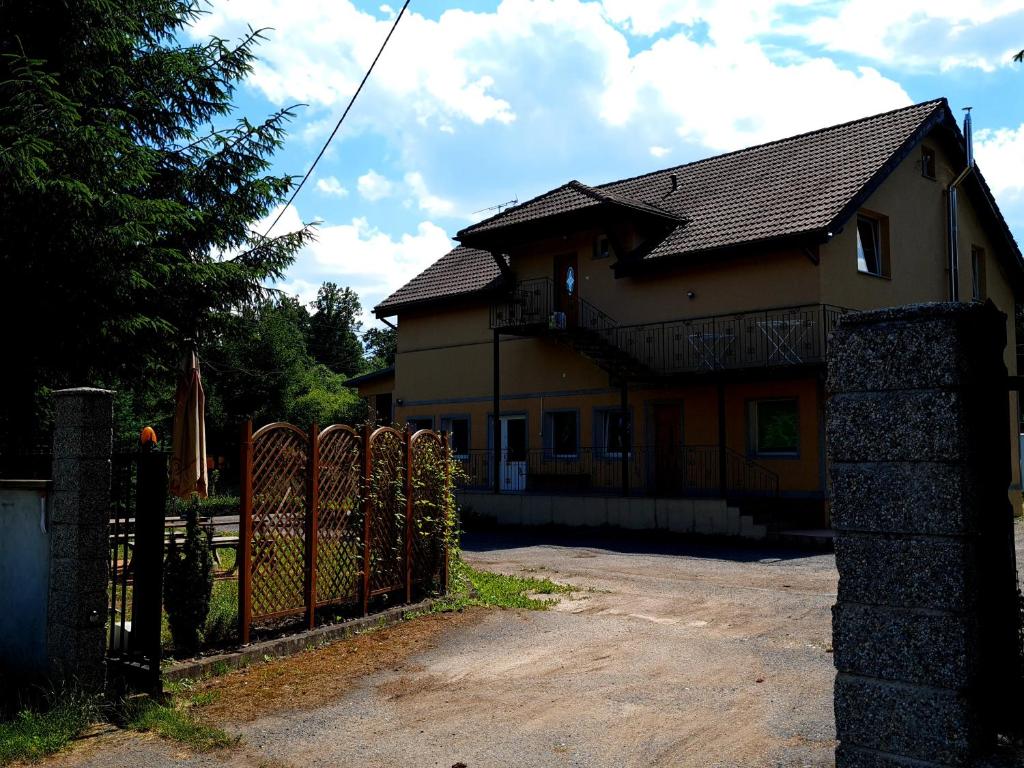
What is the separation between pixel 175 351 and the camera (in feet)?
48.4

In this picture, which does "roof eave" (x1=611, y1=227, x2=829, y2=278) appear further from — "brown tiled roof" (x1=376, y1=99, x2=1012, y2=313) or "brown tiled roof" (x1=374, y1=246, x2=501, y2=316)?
"brown tiled roof" (x1=374, y1=246, x2=501, y2=316)

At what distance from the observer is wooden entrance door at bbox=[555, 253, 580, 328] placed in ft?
80.6

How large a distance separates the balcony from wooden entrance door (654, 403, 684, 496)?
121cm

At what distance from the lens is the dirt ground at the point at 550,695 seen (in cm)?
515

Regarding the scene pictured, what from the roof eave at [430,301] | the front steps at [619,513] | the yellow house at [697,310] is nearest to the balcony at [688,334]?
the yellow house at [697,310]

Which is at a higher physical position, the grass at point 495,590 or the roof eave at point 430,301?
the roof eave at point 430,301

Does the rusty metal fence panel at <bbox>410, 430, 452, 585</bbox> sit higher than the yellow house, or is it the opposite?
the yellow house

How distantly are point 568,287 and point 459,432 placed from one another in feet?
18.9

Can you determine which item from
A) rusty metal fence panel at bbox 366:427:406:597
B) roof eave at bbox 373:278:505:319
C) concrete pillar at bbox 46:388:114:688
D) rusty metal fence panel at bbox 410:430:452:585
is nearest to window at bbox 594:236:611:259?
roof eave at bbox 373:278:505:319

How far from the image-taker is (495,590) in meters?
11.0

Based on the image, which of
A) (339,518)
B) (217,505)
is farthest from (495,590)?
(217,505)

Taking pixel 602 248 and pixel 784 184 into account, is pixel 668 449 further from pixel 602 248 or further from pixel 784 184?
pixel 784 184

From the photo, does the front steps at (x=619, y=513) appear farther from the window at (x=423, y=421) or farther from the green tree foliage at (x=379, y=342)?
the green tree foliage at (x=379, y=342)

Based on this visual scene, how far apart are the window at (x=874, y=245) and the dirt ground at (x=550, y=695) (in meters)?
13.2
